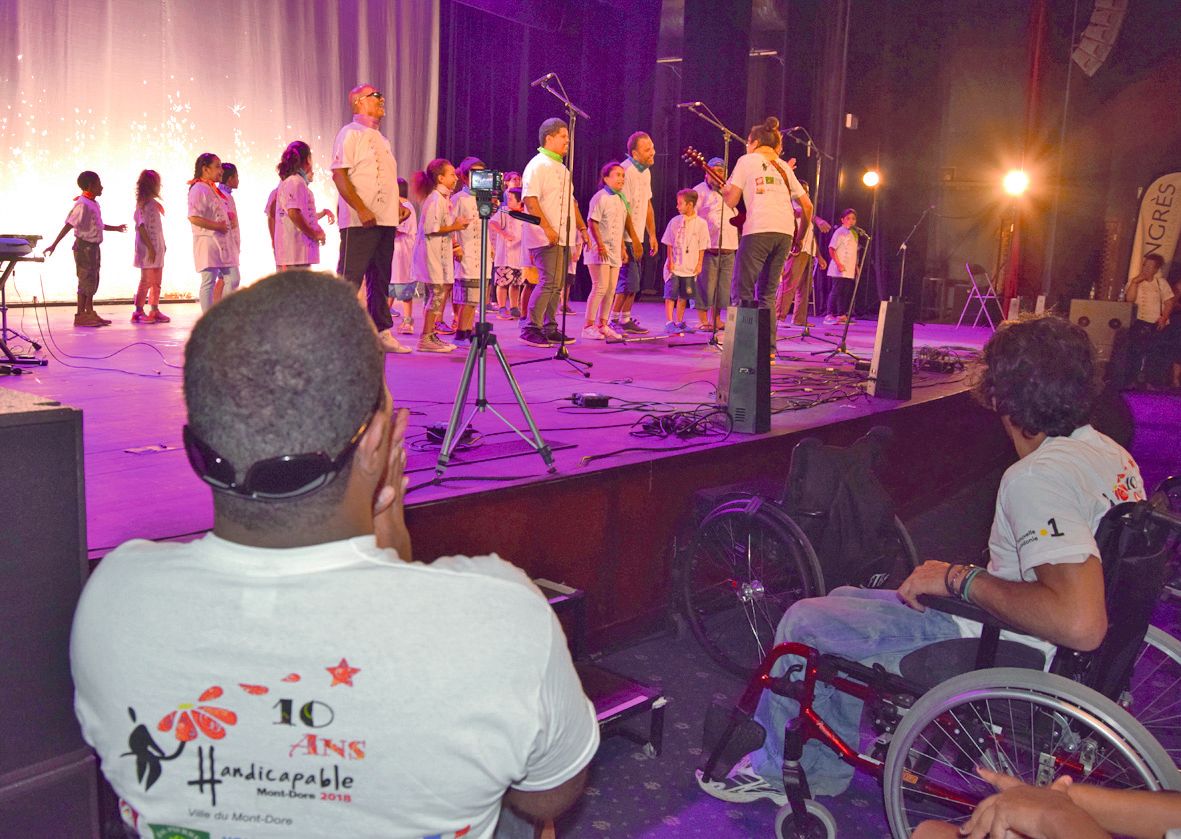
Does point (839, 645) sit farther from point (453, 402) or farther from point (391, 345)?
point (391, 345)

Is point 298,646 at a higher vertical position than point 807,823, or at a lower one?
higher

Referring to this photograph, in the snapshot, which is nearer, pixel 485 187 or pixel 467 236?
pixel 485 187

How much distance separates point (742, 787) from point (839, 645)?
0.52 metres

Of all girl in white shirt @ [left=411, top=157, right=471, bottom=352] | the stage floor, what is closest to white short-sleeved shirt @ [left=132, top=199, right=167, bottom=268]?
the stage floor

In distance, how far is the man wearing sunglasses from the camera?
41.1 inches

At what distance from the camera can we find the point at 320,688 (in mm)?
1042

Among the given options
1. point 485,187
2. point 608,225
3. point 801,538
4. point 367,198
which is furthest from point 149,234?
point 801,538

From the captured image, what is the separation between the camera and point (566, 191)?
729 cm

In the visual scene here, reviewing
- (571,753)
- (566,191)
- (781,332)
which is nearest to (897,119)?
(781,332)

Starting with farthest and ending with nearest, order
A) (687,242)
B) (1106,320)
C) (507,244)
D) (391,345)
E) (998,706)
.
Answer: (507,244), (687,242), (1106,320), (391,345), (998,706)

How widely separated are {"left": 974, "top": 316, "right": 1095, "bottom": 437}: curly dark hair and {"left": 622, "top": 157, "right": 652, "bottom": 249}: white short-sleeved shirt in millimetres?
6213

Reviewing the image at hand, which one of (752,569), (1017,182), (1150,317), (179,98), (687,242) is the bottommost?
(752,569)

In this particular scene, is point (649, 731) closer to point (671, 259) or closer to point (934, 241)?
point (671, 259)

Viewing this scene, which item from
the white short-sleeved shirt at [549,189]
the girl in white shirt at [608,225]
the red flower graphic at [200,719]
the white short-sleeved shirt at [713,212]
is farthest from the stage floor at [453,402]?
the white short-sleeved shirt at [713,212]
